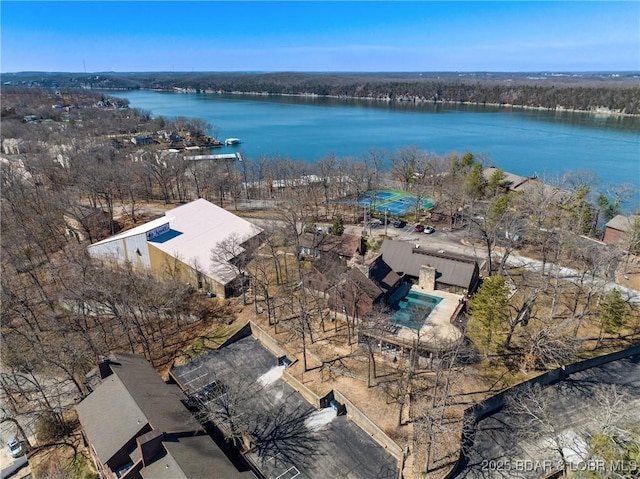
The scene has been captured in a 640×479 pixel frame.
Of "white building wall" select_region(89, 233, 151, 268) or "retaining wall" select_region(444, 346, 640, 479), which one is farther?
"white building wall" select_region(89, 233, 151, 268)

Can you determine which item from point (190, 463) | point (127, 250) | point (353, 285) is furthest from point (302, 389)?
point (127, 250)

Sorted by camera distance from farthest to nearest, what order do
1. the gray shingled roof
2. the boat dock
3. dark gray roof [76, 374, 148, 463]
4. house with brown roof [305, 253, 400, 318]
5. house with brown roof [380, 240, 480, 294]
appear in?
the boat dock, the gray shingled roof, house with brown roof [380, 240, 480, 294], house with brown roof [305, 253, 400, 318], dark gray roof [76, 374, 148, 463]

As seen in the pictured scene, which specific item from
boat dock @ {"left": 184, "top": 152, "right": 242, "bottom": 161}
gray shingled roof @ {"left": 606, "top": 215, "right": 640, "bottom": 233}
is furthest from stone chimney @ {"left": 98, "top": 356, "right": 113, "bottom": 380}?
boat dock @ {"left": 184, "top": 152, "right": 242, "bottom": 161}

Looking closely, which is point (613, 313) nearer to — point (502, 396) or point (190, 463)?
point (502, 396)

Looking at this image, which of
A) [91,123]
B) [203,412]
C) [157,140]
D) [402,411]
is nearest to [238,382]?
[203,412]

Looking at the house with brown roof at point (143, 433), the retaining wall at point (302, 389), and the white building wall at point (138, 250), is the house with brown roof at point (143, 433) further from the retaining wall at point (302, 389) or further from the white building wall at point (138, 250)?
the white building wall at point (138, 250)

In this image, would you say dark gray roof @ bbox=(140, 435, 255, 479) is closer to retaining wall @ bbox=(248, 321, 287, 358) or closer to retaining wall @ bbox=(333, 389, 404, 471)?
retaining wall @ bbox=(333, 389, 404, 471)
